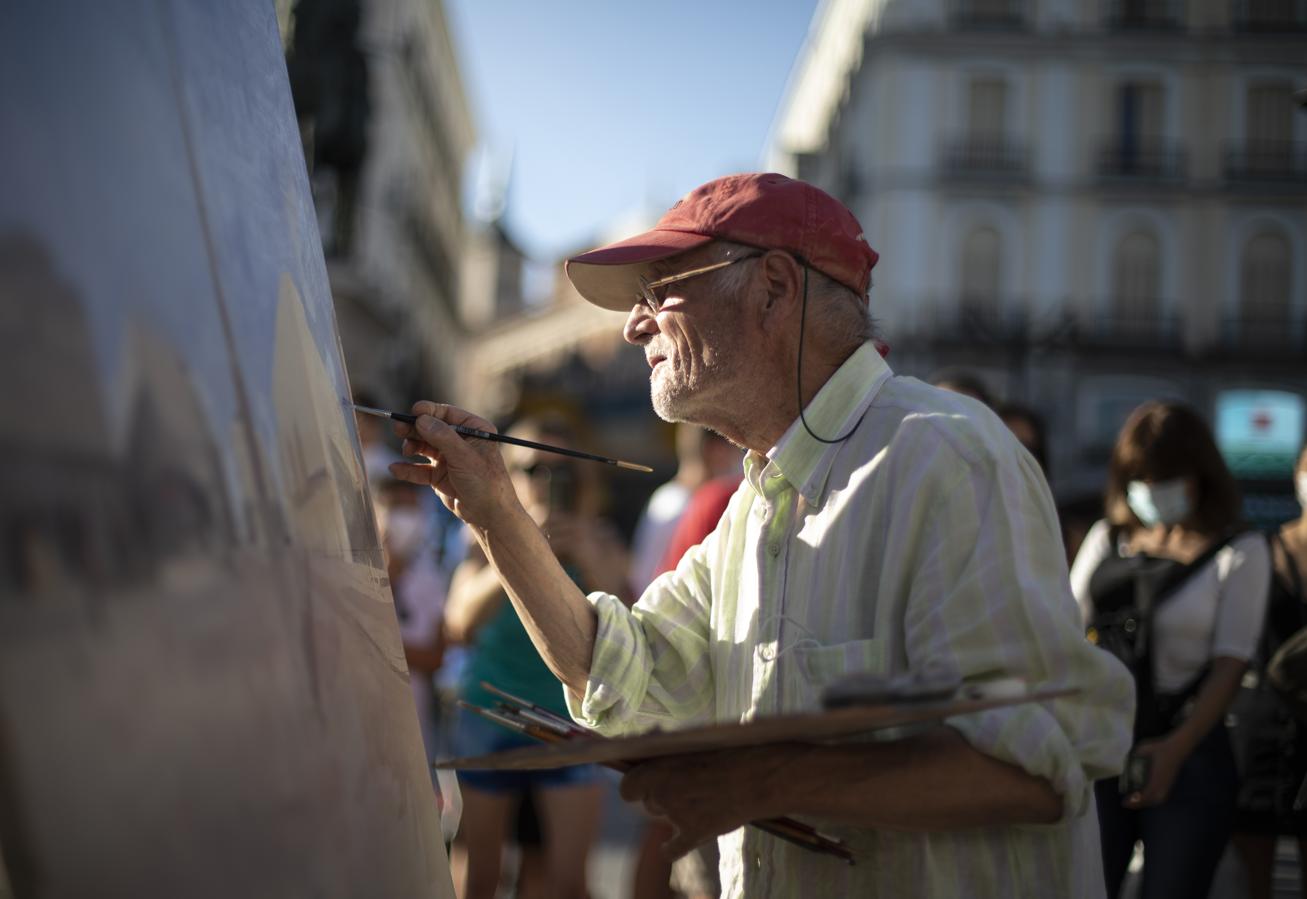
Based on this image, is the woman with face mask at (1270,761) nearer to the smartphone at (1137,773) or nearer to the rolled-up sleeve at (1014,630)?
the smartphone at (1137,773)

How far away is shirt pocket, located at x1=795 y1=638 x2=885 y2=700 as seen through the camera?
134 cm

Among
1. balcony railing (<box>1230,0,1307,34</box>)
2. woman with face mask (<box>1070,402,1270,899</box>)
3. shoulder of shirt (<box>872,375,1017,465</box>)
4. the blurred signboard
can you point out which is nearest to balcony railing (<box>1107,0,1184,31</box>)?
balcony railing (<box>1230,0,1307,34</box>)

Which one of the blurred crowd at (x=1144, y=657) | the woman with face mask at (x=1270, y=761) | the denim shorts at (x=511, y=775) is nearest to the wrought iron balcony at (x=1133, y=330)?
the blurred crowd at (x=1144, y=657)

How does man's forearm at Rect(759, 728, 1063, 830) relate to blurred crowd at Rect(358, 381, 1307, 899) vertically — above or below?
Result: above

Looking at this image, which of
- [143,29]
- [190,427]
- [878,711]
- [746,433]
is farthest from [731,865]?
[143,29]

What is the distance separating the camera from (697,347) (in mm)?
1578

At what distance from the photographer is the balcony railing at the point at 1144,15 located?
27.4m

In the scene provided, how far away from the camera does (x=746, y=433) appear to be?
1608 millimetres

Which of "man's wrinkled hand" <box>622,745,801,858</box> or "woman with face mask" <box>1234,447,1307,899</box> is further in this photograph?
"woman with face mask" <box>1234,447,1307,899</box>

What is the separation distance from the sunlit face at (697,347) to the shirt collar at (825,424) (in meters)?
0.10

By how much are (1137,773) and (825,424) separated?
5.96 feet

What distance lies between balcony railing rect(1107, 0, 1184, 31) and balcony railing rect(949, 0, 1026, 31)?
185cm

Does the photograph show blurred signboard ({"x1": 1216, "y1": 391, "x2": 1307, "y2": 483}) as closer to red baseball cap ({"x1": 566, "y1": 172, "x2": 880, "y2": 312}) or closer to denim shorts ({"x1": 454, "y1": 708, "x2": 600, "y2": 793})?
denim shorts ({"x1": 454, "y1": 708, "x2": 600, "y2": 793})

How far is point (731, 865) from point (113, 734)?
3.38 feet
